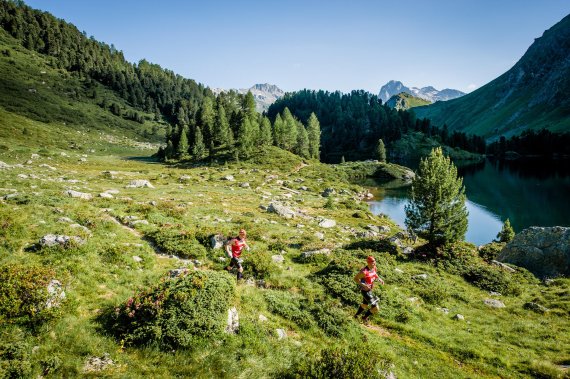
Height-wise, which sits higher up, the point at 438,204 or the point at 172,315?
the point at 438,204

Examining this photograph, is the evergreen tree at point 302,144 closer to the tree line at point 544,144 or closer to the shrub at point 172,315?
the shrub at point 172,315

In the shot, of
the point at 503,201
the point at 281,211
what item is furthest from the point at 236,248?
the point at 503,201

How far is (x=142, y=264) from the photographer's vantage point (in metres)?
15.4

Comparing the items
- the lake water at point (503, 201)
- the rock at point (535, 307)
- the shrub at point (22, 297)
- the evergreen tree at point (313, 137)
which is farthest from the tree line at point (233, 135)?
the shrub at point (22, 297)

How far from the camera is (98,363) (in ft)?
28.1

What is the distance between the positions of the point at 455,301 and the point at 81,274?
20.3m

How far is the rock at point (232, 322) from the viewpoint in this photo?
421 inches

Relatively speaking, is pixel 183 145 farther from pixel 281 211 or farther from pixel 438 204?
pixel 438 204

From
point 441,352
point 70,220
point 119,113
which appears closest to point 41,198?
point 70,220

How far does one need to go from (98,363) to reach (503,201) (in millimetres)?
93246

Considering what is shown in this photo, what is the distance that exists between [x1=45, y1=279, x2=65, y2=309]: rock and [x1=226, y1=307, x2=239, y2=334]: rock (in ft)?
18.9

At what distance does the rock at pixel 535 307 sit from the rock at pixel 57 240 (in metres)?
25.9

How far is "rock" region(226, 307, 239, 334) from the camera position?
10.7 meters

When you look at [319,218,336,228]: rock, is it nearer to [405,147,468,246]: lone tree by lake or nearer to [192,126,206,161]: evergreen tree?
[405,147,468,246]: lone tree by lake
